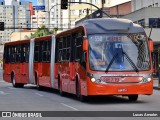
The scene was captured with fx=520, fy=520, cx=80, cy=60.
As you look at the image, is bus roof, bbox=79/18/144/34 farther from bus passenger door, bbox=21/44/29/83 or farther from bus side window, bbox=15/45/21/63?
bus side window, bbox=15/45/21/63

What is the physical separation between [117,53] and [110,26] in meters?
1.21

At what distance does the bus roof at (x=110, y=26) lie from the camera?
2009cm

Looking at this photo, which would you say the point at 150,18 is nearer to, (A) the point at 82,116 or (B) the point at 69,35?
(B) the point at 69,35

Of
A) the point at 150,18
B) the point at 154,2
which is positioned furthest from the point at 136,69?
the point at 154,2

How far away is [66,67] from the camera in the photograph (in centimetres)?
2366

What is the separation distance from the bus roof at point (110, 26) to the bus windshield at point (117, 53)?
21cm

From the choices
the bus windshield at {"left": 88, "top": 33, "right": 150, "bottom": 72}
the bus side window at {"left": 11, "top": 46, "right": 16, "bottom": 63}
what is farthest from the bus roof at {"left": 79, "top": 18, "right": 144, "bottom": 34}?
the bus side window at {"left": 11, "top": 46, "right": 16, "bottom": 63}

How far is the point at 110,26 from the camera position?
797 inches

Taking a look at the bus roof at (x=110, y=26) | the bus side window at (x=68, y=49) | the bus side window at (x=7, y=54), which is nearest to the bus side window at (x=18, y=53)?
the bus side window at (x=7, y=54)

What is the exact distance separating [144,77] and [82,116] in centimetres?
529

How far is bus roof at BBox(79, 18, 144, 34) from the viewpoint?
2009cm

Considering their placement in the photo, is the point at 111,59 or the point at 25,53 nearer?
the point at 111,59

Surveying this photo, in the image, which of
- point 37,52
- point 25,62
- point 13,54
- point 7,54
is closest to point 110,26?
point 37,52

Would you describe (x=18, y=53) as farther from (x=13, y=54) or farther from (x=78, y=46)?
(x=78, y=46)
